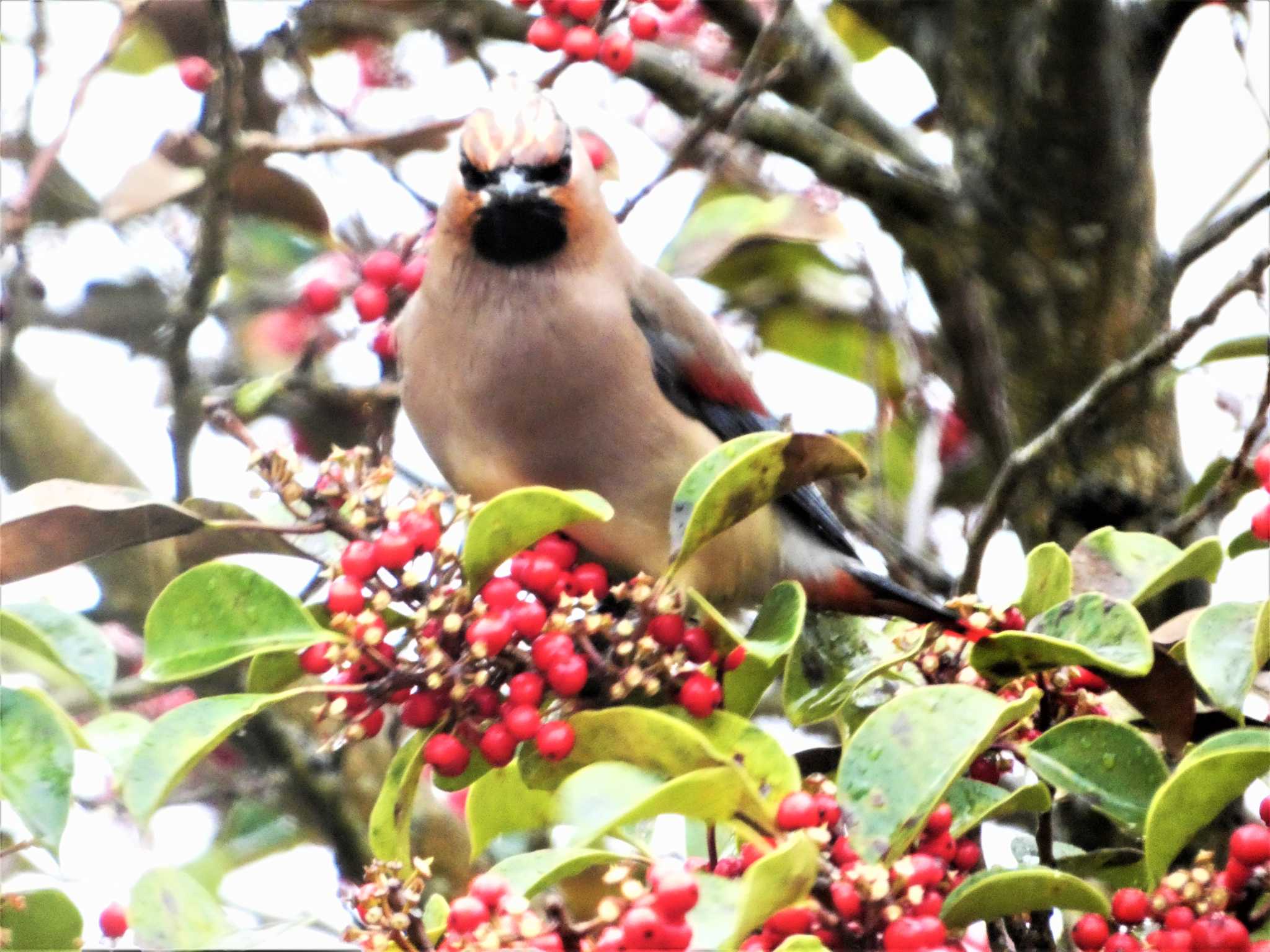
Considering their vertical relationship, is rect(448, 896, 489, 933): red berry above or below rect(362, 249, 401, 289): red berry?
below

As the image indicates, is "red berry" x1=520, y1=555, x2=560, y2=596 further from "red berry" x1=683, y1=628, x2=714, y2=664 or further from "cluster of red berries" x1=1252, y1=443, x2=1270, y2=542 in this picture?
"cluster of red berries" x1=1252, y1=443, x2=1270, y2=542

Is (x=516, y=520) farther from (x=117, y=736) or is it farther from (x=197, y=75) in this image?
(x=197, y=75)

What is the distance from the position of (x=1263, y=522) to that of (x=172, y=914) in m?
1.29

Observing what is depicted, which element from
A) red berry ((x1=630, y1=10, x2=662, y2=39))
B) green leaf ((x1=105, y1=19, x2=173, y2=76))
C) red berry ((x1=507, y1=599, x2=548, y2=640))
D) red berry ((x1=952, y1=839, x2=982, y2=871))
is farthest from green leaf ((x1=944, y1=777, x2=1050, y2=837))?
green leaf ((x1=105, y1=19, x2=173, y2=76))

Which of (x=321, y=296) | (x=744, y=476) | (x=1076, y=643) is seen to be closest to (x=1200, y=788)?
(x=1076, y=643)

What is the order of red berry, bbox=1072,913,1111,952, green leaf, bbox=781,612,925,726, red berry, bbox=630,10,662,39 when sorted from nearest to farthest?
red berry, bbox=1072,913,1111,952, green leaf, bbox=781,612,925,726, red berry, bbox=630,10,662,39

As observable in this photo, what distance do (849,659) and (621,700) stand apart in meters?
0.41

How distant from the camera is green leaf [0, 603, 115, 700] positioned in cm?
188

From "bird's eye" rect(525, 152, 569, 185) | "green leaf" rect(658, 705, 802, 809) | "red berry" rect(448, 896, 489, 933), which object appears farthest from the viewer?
"bird's eye" rect(525, 152, 569, 185)

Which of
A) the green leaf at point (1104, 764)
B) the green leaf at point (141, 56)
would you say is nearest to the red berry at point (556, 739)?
the green leaf at point (1104, 764)

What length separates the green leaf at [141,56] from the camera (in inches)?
146

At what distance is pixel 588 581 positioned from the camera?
205cm

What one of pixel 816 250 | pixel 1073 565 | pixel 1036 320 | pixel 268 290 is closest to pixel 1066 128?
pixel 1036 320

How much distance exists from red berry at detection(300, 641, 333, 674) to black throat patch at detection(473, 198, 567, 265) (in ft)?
2.94
